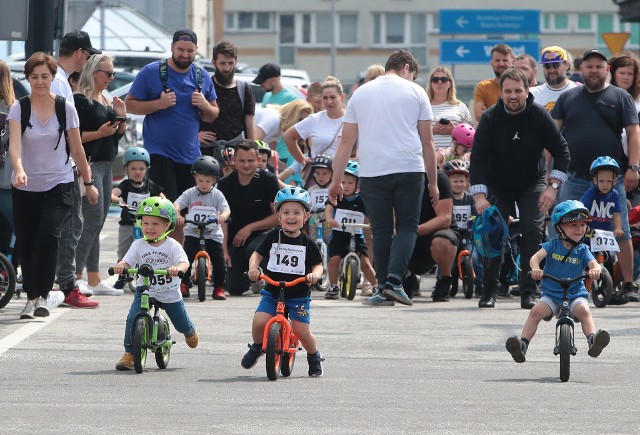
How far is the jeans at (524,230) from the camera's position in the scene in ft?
50.3

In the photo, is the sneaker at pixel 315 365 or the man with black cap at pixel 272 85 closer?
the sneaker at pixel 315 365

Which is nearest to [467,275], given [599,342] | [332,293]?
[332,293]

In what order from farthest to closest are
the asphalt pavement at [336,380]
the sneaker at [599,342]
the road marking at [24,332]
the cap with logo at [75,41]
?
1. the cap with logo at [75,41]
2. the road marking at [24,332]
3. the sneaker at [599,342]
4. the asphalt pavement at [336,380]

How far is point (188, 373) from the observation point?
10938 millimetres

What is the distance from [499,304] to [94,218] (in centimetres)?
364

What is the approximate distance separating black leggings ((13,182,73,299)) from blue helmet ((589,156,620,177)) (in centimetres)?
479

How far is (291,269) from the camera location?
1116cm

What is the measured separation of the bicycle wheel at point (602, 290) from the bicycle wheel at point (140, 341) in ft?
18.1

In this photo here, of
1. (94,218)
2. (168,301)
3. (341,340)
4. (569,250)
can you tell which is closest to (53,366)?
(168,301)

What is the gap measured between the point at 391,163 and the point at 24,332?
13.1 ft

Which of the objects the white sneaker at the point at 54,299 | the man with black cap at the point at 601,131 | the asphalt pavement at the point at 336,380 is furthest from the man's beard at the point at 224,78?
the white sneaker at the point at 54,299

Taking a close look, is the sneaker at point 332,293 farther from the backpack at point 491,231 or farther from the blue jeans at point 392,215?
the backpack at point 491,231

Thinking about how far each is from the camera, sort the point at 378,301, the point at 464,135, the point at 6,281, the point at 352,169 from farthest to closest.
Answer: the point at 464,135
the point at 352,169
the point at 378,301
the point at 6,281

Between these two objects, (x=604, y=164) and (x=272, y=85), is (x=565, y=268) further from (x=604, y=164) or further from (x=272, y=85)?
(x=272, y=85)
